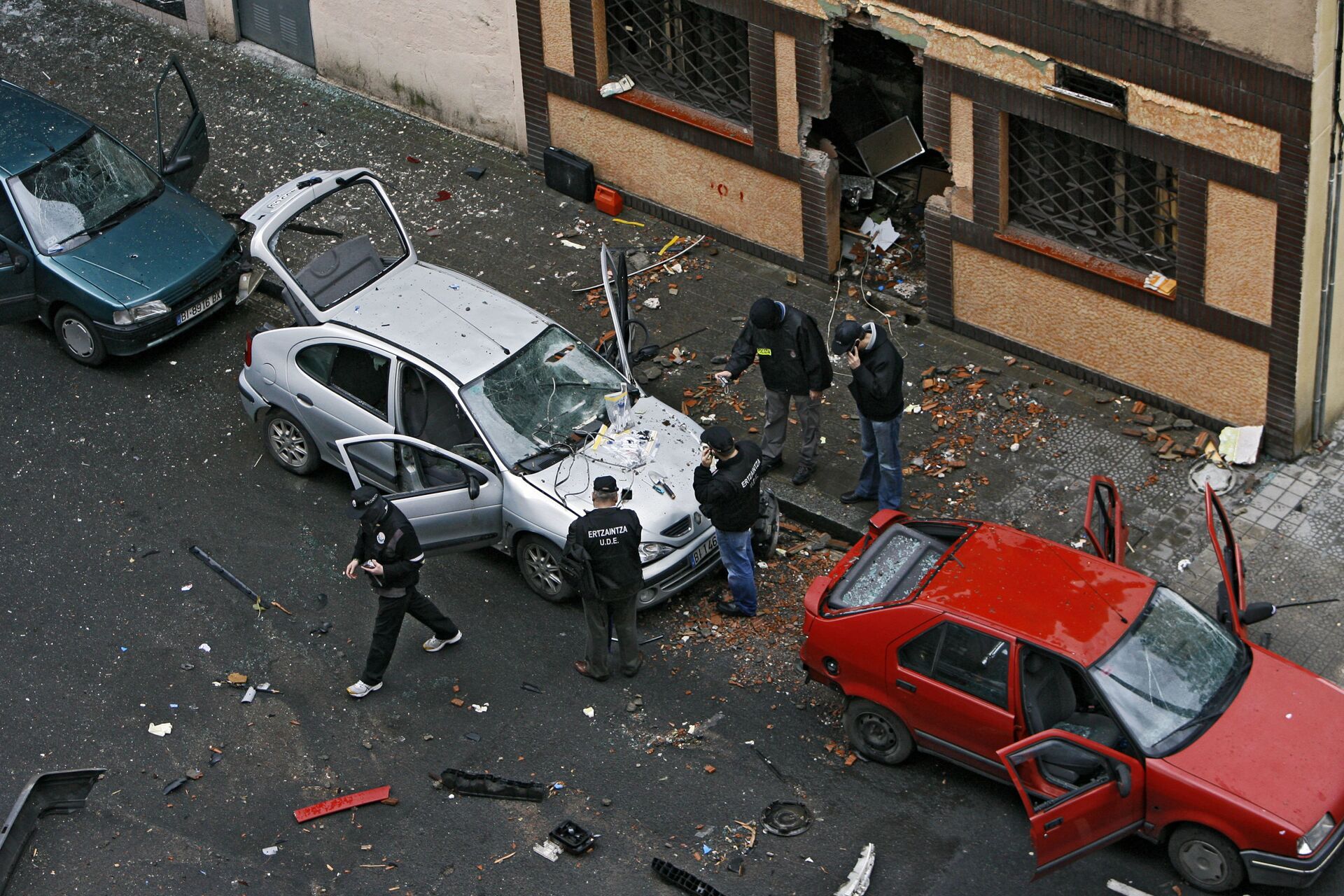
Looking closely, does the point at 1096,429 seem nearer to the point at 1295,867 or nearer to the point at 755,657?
the point at 755,657

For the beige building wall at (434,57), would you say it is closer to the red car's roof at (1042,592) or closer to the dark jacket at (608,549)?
the dark jacket at (608,549)

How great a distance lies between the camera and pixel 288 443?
Result: 12.8 m

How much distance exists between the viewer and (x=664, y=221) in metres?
15.6

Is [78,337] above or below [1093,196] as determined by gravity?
below

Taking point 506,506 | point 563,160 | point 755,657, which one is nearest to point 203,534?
point 506,506

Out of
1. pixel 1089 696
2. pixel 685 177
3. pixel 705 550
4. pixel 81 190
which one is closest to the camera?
pixel 1089 696

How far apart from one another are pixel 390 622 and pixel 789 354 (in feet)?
11.9

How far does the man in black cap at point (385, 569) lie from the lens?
10320mm

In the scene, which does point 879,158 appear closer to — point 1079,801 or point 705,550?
point 705,550

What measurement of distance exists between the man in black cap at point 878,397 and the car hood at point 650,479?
1296 millimetres

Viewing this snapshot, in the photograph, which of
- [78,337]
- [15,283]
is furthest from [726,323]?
[15,283]

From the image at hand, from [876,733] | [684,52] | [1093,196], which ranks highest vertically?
[684,52]

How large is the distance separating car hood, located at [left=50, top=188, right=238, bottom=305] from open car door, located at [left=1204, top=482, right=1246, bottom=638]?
29.1ft

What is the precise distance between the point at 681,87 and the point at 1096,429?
A: 5.18 metres
